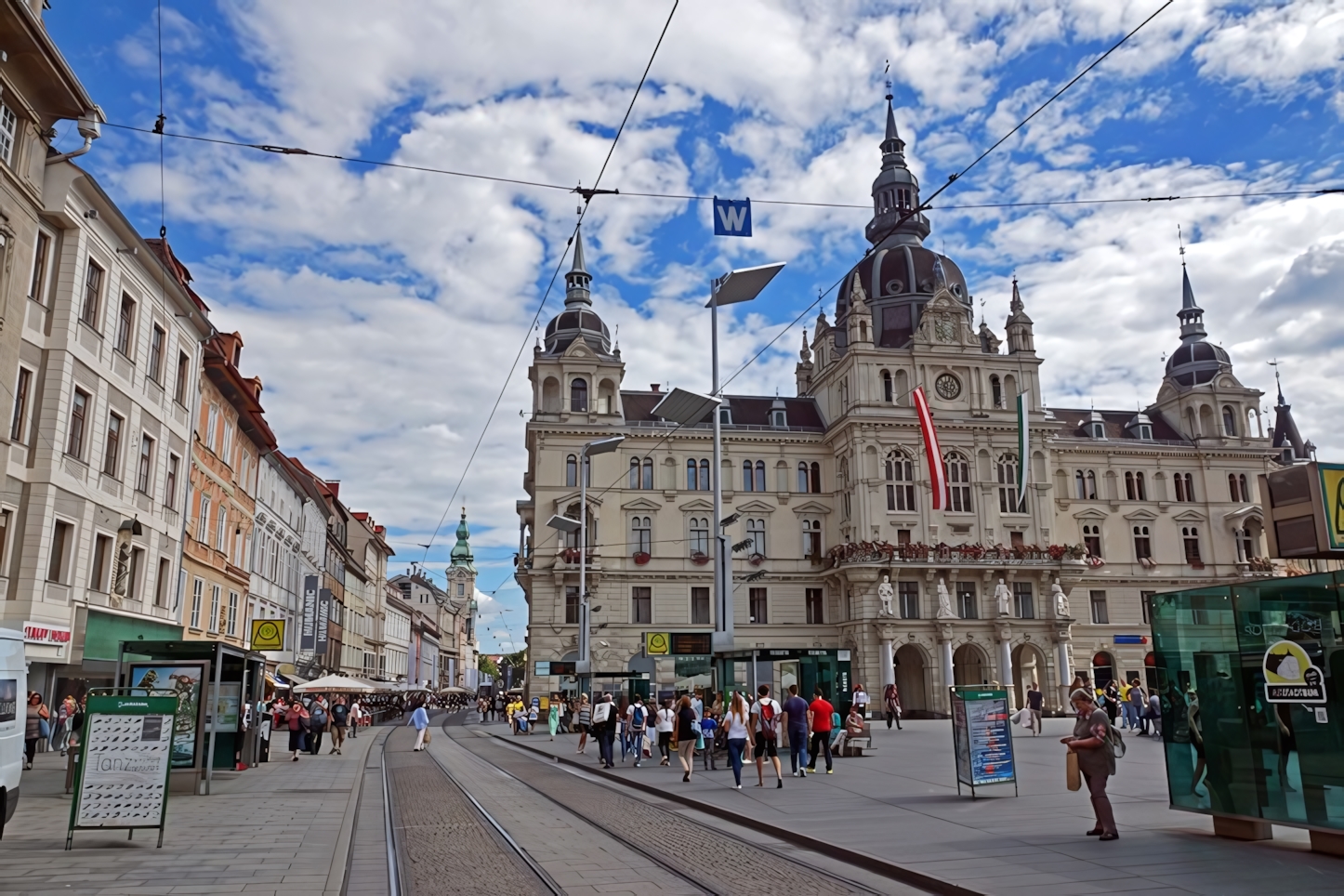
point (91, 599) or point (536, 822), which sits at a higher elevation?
point (91, 599)

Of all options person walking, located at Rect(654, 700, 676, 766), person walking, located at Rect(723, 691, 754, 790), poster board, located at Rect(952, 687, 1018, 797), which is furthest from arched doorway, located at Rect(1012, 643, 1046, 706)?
poster board, located at Rect(952, 687, 1018, 797)

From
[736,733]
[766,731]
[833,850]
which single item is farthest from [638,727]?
[833,850]

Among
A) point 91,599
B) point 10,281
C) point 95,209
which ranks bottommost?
point 91,599

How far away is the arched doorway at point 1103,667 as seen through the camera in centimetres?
6450

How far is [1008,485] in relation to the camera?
62.8 meters

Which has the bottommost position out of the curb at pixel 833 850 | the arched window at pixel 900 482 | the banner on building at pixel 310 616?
the curb at pixel 833 850

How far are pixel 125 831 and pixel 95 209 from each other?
59.4 ft

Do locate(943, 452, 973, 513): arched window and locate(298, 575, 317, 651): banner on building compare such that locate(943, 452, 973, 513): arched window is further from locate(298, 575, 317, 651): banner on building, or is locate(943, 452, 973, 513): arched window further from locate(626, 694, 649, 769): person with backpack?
locate(626, 694, 649, 769): person with backpack

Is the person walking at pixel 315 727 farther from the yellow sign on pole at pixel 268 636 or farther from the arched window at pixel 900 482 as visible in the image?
the arched window at pixel 900 482

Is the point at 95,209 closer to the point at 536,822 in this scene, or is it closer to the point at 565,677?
the point at 536,822

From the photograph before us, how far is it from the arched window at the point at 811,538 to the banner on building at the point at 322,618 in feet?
89.2

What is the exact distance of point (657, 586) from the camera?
6100 centimetres

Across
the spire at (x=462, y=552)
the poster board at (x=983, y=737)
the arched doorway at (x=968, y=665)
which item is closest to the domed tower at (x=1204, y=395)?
the arched doorway at (x=968, y=665)

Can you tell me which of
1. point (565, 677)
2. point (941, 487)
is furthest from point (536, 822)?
point (565, 677)
